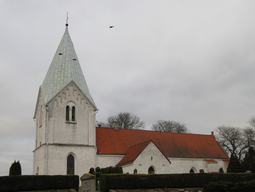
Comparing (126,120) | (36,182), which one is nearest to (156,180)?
(36,182)

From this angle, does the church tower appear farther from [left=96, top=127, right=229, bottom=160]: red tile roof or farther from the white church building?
[left=96, top=127, right=229, bottom=160]: red tile roof

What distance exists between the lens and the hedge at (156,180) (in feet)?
73.3

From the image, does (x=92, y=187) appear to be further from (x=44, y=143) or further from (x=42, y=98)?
(x=42, y=98)

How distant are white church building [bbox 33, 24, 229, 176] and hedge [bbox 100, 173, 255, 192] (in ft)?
16.0

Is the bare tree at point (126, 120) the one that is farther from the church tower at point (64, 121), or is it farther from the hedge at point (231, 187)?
the hedge at point (231, 187)

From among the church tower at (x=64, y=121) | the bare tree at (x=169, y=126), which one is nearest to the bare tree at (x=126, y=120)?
the bare tree at (x=169, y=126)

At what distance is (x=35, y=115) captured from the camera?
32594 mm

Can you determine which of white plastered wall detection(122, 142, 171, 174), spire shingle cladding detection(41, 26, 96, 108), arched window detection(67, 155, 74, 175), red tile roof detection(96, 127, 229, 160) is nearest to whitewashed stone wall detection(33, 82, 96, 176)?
arched window detection(67, 155, 74, 175)

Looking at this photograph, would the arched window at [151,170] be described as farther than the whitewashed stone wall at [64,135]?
Yes

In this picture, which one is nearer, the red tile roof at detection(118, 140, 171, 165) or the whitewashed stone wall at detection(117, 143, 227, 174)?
the whitewashed stone wall at detection(117, 143, 227, 174)

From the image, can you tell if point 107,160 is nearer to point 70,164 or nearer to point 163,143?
point 70,164

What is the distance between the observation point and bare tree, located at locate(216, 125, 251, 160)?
174ft

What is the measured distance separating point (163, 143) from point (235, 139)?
2489cm

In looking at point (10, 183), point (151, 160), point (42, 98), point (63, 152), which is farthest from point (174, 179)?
point (42, 98)
